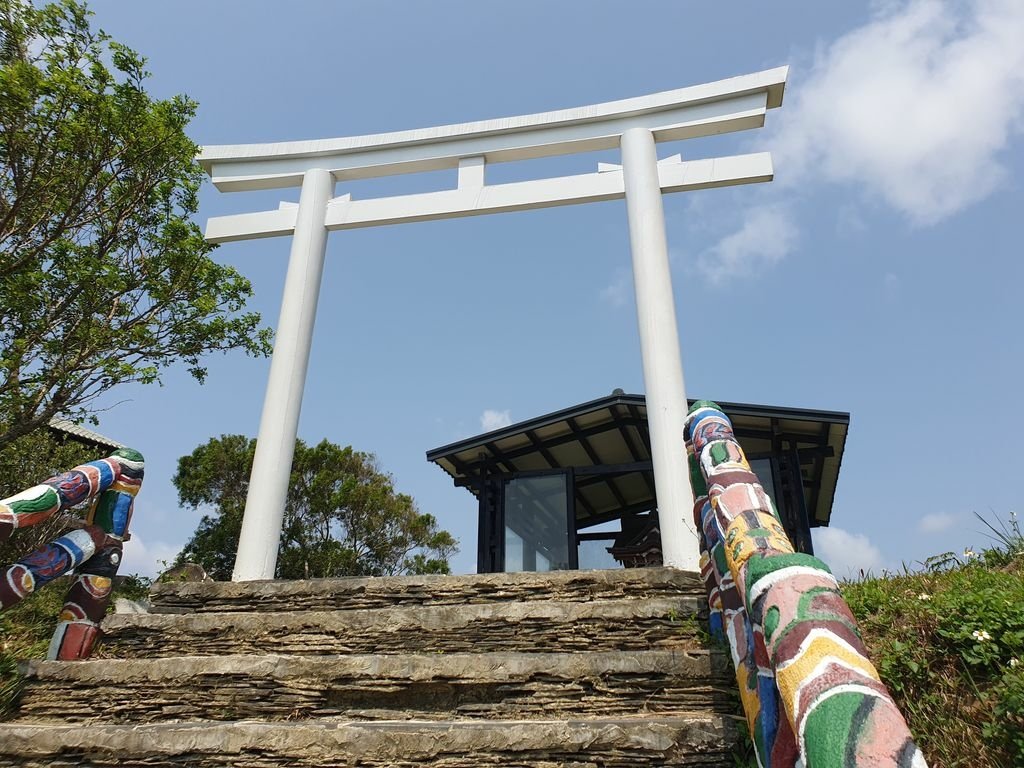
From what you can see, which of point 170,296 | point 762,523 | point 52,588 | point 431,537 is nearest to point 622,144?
point 170,296

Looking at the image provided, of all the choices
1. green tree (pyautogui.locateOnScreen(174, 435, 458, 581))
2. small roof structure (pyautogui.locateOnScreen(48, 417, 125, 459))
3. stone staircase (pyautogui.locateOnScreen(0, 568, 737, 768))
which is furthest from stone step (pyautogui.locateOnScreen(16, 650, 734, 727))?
green tree (pyautogui.locateOnScreen(174, 435, 458, 581))

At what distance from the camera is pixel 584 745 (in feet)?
7.72

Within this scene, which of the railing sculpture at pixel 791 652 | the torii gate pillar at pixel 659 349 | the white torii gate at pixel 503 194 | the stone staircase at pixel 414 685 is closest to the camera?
the railing sculpture at pixel 791 652

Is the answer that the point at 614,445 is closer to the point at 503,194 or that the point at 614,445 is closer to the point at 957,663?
the point at 503,194

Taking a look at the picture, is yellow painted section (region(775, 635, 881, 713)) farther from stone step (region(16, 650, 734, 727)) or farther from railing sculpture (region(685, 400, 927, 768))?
stone step (region(16, 650, 734, 727))

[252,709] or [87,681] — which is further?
[87,681]

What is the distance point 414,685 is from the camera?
9.47 feet

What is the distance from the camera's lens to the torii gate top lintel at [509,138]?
630 centimetres

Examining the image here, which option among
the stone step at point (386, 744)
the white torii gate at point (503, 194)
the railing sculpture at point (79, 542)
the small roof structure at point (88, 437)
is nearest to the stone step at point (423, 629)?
the railing sculpture at point (79, 542)

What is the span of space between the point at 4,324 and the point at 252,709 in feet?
14.4

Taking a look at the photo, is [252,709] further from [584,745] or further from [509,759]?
[584,745]

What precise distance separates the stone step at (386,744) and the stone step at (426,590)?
108cm

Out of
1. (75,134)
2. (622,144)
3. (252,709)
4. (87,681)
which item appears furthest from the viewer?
(622,144)

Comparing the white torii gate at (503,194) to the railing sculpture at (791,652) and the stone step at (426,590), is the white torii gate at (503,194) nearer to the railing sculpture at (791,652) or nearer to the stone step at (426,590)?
the stone step at (426,590)
